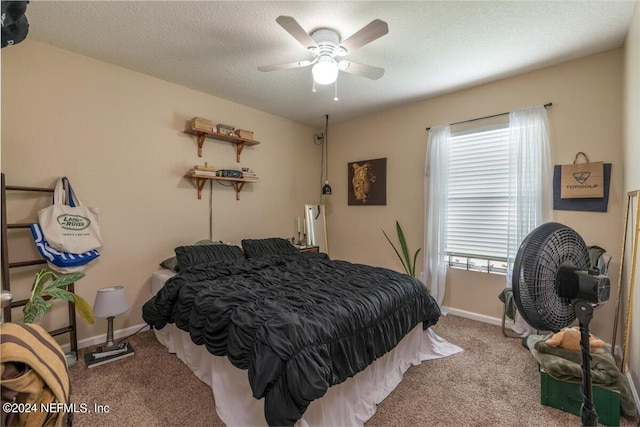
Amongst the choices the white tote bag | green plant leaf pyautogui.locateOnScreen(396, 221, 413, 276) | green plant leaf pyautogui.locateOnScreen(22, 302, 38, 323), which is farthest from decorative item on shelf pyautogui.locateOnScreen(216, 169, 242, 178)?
green plant leaf pyautogui.locateOnScreen(396, 221, 413, 276)

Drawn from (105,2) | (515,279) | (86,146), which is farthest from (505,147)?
(86,146)

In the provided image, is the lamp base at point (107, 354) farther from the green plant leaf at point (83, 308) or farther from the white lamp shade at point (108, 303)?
the green plant leaf at point (83, 308)

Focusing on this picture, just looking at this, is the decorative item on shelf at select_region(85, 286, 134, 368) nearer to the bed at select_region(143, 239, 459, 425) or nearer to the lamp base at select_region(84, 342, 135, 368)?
the lamp base at select_region(84, 342, 135, 368)

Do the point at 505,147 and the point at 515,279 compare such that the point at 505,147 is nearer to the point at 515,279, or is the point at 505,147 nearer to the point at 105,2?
the point at 515,279

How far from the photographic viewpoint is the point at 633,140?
6.77ft

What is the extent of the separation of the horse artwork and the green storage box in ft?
8.53

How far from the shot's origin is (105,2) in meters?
1.95

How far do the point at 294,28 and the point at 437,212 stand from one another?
2.56 meters

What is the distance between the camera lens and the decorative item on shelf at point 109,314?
89.7 inches

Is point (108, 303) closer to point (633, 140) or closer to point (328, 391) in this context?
point (328, 391)

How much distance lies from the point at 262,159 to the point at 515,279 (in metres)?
3.53

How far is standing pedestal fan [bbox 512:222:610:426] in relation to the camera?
100 centimetres

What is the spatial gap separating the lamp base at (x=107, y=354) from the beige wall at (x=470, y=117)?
9.71 feet

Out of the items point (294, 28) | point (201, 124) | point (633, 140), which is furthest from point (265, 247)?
point (633, 140)
